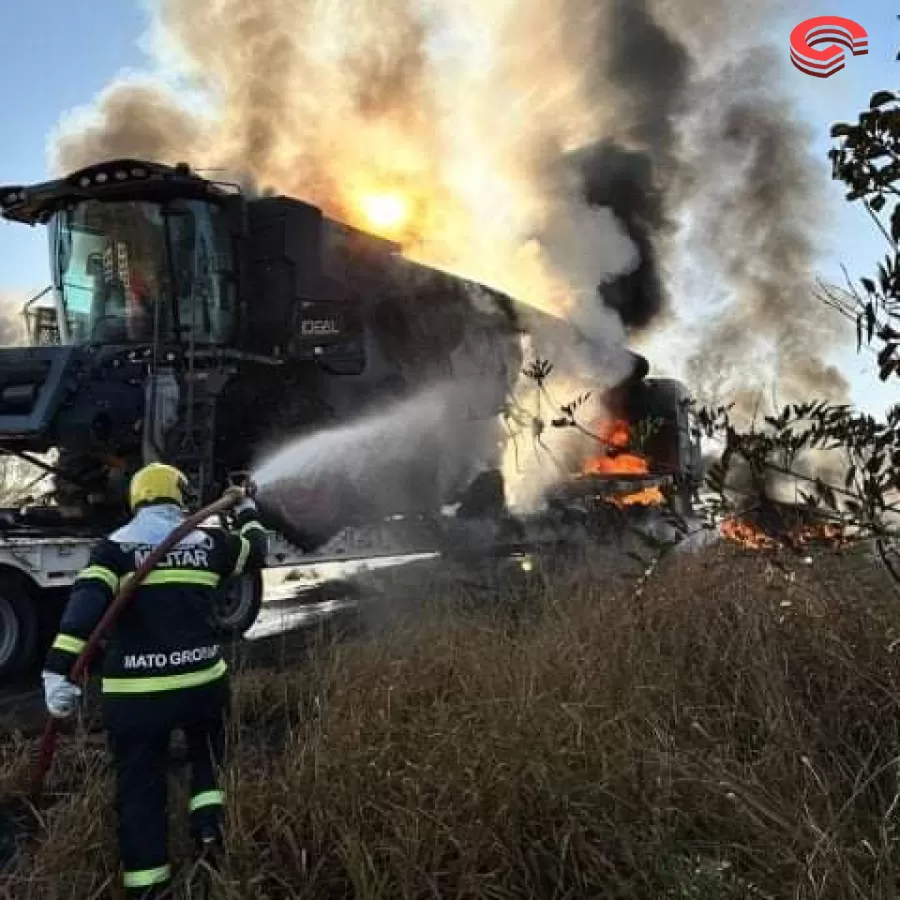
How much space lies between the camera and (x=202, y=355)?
10203 mm

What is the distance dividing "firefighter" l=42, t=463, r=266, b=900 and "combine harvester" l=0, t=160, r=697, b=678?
14.8 ft

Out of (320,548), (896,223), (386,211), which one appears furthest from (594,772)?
(386,211)

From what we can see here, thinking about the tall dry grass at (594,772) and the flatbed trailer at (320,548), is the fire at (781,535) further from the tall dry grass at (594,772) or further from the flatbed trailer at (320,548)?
the flatbed trailer at (320,548)

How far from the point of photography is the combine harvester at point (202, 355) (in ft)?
31.2

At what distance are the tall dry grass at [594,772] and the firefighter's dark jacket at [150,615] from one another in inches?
18.5

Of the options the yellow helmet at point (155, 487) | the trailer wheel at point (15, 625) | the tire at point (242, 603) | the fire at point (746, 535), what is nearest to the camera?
the fire at point (746, 535)

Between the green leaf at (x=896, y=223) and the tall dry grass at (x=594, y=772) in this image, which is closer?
the green leaf at (x=896, y=223)

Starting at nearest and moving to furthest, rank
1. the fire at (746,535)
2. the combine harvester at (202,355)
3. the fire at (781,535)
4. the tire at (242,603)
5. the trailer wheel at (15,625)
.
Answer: the fire at (781,535) < the fire at (746,535) < the trailer wheel at (15,625) < the tire at (242,603) < the combine harvester at (202,355)

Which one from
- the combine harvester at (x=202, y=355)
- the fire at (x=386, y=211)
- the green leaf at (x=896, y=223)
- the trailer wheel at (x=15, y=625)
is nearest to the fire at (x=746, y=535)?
the green leaf at (x=896, y=223)

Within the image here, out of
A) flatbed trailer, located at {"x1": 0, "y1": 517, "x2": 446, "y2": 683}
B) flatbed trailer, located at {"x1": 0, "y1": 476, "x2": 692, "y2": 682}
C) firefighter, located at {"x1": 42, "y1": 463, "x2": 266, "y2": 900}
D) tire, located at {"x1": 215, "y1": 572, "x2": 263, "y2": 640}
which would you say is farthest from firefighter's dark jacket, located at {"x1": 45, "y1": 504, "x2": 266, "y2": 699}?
tire, located at {"x1": 215, "y1": 572, "x2": 263, "y2": 640}

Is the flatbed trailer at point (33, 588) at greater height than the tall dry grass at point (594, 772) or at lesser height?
greater

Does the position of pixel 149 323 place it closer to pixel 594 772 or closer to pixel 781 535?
pixel 594 772

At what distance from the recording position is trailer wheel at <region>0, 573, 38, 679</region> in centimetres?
776

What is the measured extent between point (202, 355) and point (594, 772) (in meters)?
7.46
